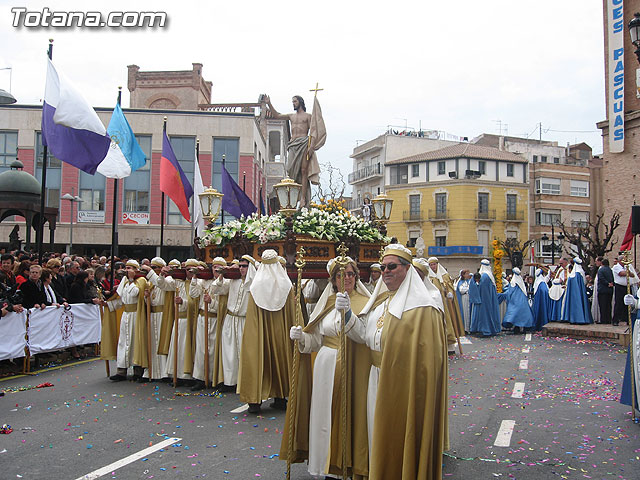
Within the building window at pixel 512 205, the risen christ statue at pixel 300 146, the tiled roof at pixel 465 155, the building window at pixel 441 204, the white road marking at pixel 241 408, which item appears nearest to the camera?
the white road marking at pixel 241 408

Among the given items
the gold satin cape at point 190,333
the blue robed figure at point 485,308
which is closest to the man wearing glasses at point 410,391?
the gold satin cape at point 190,333

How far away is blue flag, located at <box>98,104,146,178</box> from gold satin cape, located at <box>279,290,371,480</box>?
8466 millimetres

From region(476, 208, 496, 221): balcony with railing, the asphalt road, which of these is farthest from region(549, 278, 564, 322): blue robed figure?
region(476, 208, 496, 221): balcony with railing

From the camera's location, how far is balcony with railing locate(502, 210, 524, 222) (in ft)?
184

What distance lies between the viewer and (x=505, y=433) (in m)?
6.67

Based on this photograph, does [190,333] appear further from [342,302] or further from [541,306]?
[541,306]

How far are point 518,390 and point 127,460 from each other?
19.6ft

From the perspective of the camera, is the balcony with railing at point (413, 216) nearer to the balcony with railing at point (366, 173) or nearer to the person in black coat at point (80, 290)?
the balcony with railing at point (366, 173)

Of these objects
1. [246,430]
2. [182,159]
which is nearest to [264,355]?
[246,430]

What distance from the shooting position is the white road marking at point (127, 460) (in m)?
5.31

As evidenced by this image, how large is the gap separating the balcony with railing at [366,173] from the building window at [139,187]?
3089 cm

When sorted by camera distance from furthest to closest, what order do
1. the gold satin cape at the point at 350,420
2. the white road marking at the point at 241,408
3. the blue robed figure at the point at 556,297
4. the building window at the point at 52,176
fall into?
the building window at the point at 52,176 < the blue robed figure at the point at 556,297 < the white road marking at the point at 241,408 < the gold satin cape at the point at 350,420

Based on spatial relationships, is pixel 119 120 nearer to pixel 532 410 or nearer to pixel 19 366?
pixel 19 366

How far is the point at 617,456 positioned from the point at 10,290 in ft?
31.9
